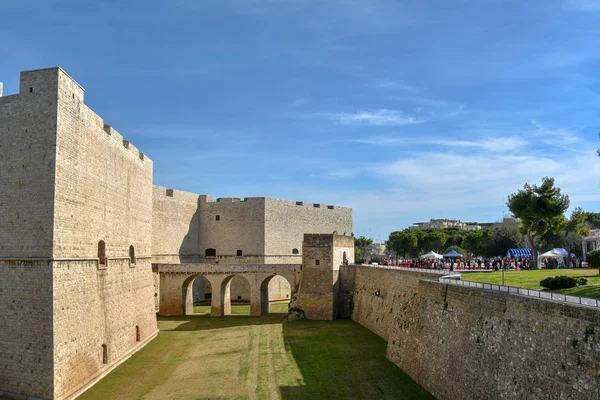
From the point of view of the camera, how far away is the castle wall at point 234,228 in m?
42.8

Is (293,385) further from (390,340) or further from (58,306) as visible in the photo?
(58,306)

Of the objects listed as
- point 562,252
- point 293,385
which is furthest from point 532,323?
point 562,252

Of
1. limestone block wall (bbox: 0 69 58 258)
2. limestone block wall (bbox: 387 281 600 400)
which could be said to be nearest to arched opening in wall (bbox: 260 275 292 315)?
limestone block wall (bbox: 387 281 600 400)

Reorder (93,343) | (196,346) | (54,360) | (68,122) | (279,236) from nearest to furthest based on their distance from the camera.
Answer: (54,360) → (68,122) → (93,343) → (196,346) → (279,236)

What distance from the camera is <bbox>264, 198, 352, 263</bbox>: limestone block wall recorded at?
4347cm

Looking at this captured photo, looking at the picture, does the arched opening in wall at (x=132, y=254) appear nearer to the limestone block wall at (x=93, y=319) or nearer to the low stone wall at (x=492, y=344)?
the limestone block wall at (x=93, y=319)

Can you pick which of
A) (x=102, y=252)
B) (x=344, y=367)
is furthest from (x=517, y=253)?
(x=102, y=252)

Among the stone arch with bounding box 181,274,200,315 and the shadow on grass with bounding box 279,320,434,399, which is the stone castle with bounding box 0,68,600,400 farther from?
the stone arch with bounding box 181,274,200,315

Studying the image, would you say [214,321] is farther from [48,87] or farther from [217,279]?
[48,87]

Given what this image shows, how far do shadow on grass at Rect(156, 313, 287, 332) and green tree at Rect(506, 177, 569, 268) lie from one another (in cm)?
1673

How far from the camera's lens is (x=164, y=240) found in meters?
38.8

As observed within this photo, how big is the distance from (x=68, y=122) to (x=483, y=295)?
1389 centimetres

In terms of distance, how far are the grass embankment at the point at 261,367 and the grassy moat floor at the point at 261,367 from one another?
1.2 inches

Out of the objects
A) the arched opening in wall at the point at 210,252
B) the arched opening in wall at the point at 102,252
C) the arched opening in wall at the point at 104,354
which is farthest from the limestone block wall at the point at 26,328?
the arched opening in wall at the point at 210,252
